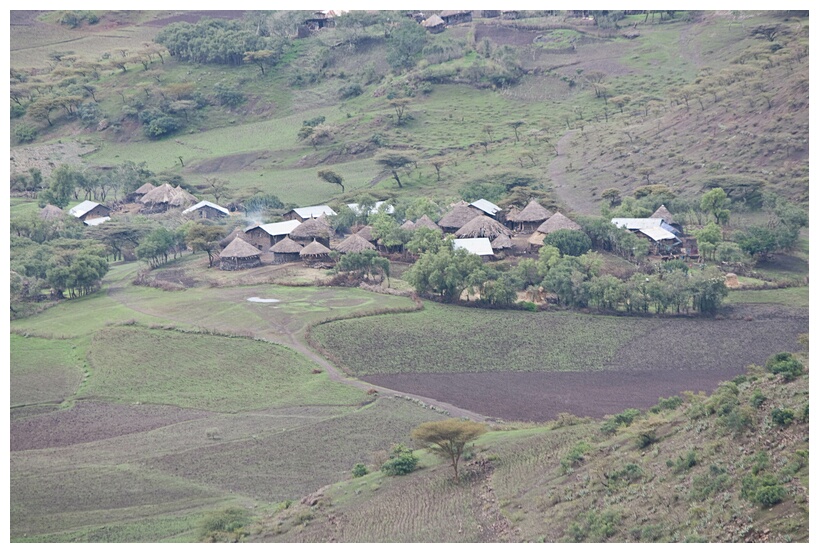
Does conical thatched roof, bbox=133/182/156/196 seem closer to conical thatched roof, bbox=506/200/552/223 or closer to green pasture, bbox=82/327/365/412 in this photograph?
conical thatched roof, bbox=506/200/552/223

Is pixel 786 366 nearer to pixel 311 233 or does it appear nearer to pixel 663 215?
pixel 663 215

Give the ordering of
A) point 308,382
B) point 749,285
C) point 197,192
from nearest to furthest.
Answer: point 308,382 → point 749,285 → point 197,192

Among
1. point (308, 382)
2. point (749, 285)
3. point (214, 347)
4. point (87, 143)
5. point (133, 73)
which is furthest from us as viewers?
point (133, 73)

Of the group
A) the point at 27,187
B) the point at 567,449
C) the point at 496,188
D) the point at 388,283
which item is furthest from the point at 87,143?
the point at 567,449

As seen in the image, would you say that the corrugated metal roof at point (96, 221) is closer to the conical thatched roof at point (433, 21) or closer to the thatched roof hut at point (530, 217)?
the thatched roof hut at point (530, 217)

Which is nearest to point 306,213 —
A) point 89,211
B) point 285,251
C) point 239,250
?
point 285,251

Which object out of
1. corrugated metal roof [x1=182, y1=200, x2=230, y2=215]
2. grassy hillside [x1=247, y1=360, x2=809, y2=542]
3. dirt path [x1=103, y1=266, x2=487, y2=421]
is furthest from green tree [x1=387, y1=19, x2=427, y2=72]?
grassy hillside [x1=247, y1=360, x2=809, y2=542]

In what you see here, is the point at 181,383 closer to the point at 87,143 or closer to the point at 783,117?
the point at 783,117
